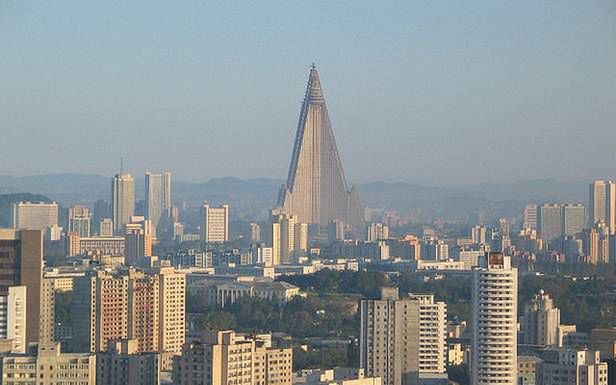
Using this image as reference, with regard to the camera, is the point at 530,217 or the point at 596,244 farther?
the point at 530,217

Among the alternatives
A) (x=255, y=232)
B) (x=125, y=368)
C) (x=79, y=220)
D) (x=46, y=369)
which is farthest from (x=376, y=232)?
(x=46, y=369)

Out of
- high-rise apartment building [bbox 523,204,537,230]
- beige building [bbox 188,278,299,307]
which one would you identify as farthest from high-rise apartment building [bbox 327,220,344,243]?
beige building [bbox 188,278,299,307]

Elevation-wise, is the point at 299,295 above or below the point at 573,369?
above

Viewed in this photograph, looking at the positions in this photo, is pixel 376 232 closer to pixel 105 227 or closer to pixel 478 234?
pixel 105 227

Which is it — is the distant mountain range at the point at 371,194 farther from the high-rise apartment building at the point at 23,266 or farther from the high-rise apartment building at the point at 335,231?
the high-rise apartment building at the point at 23,266

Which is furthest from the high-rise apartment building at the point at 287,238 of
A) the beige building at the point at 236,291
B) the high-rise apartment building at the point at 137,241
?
the beige building at the point at 236,291

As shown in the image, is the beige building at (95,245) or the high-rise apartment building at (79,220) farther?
the high-rise apartment building at (79,220)
